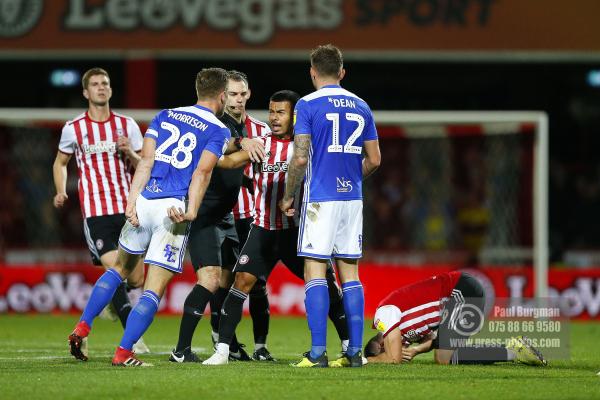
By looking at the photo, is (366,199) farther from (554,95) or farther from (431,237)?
Result: (554,95)

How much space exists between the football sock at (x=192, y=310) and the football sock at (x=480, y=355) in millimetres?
1893

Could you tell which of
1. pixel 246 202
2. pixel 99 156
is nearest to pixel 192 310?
pixel 246 202

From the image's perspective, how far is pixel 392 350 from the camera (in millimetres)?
8336

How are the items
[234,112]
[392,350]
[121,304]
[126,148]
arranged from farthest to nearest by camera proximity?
[126,148] < [121,304] < [234,112] < [392,350]

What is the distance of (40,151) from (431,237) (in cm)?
617

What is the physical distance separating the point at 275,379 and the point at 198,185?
142 cm

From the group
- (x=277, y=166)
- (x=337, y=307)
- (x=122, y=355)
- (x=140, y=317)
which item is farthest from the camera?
(x=337, y=307)

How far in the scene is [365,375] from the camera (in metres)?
7.41

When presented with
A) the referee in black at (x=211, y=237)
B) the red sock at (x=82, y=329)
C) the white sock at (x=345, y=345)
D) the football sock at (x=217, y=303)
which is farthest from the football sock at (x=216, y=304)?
the red sock at (x=82, y=329)

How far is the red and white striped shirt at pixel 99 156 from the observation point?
372 inches

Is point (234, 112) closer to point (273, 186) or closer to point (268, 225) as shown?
point (273, 186)

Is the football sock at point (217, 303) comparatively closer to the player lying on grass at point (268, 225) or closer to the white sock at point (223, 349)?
the player lying on grass at point (268, 225)

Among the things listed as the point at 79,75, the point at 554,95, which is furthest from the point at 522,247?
the point at 79,75

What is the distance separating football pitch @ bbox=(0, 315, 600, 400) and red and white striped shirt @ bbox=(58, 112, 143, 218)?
1.22 m
